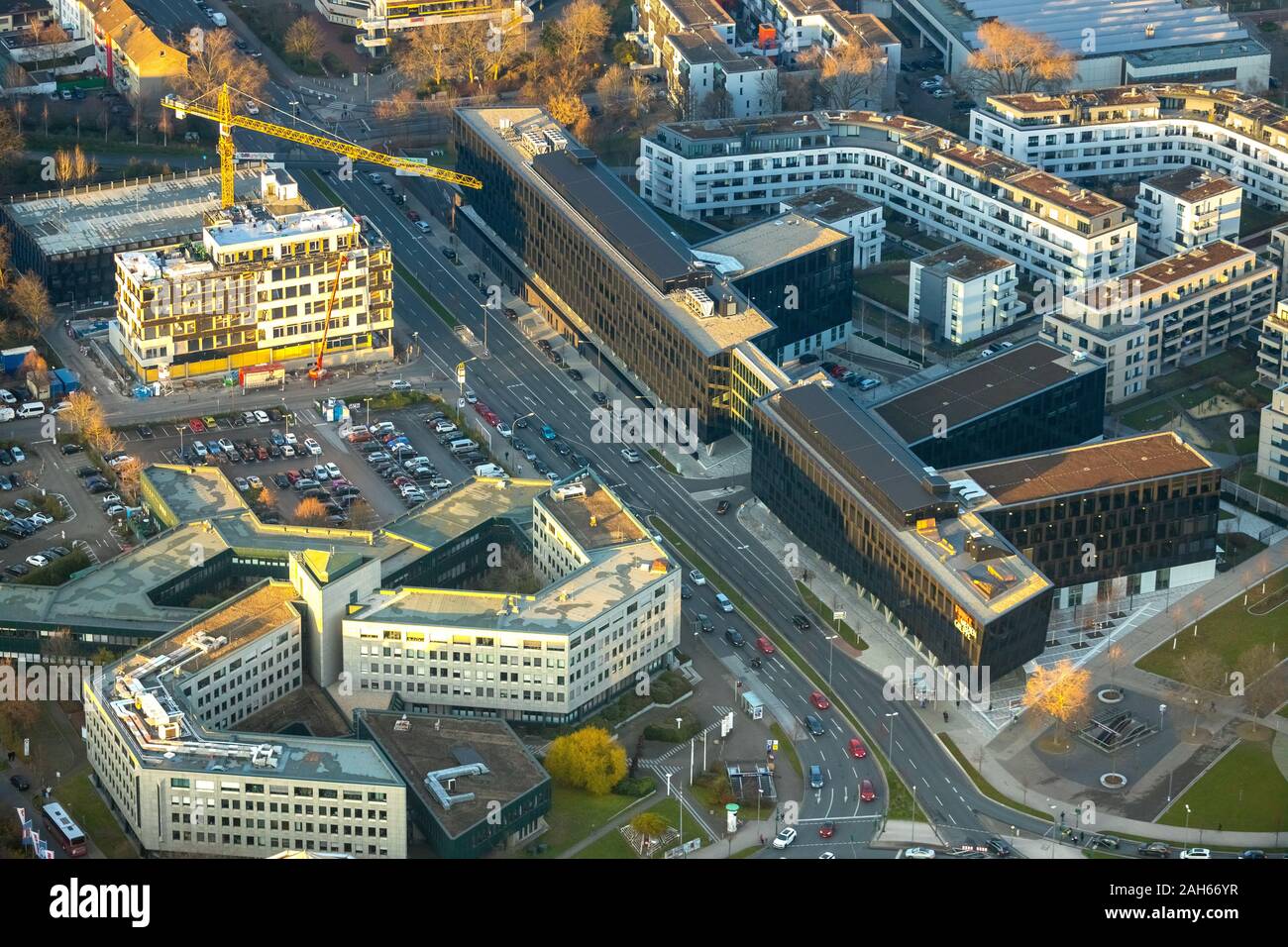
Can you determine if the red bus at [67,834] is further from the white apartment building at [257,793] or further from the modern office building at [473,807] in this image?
the modern office building at [473,807]

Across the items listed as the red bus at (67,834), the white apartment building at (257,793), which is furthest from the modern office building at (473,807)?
the red bus at (67,834)

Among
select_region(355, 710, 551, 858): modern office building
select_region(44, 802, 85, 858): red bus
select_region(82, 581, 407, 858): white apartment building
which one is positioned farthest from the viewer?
select_region(44, 802, 85, 858): red bus

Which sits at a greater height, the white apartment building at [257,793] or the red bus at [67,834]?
the white apartment building at [257,793]

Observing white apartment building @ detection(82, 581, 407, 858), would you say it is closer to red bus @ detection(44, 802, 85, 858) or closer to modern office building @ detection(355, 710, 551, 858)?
modern office building @ detection(355, 710, 551, 858)

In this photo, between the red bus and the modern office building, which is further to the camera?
the red bus

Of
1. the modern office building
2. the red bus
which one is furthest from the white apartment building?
the red bus

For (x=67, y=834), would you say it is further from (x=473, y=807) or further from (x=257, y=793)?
(x=473, y=807)

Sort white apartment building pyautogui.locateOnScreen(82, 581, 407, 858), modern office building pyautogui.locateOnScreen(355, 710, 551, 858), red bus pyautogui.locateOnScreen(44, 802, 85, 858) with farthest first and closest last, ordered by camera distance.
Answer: red bus pyautogui.locateOnScreen(44, 802, 85, 858) < modern office building pyautogui.locateOnScreen(355, 710, 551, 858) < white apartment building pyautogui.locateOnScreen(82, 581, 407, 858)
